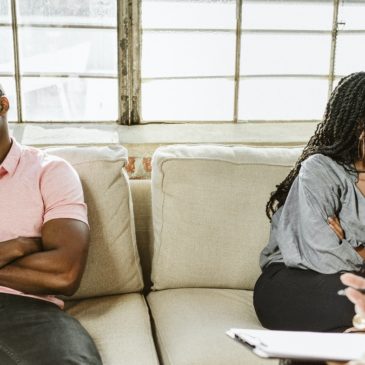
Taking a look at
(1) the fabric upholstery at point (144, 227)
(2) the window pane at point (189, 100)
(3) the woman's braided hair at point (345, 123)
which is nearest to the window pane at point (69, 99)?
(2) the window pane at point (189, 100)

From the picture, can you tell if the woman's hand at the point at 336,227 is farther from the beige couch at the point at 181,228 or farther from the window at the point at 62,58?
the window at the point at 62,58

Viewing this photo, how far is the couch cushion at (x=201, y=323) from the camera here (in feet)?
5.17

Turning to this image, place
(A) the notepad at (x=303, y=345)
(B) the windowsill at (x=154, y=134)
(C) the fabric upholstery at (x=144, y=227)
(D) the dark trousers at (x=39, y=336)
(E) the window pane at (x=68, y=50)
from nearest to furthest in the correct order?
1. (A) the notepad at (x=303, y=345)
2. (D) the dark trousers at (x=39, y=336)
3. (C) the fabric upholstery at (x=144, y=227)
4. (B) the windowsill at (x=154, y=134)
5. (E) the window pane at (x=68, y=50)

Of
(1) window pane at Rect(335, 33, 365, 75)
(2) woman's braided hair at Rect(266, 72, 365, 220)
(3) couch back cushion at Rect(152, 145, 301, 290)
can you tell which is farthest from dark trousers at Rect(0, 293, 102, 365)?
(1) window pane at Rect(335, 33, 365, 75)

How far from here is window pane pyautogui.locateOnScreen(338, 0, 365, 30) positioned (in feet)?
9.50

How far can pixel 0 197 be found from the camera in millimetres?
1726

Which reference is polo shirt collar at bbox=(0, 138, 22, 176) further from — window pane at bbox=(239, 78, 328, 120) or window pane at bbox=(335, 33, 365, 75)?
window pane at bbox=(335, 33, 365, 75)

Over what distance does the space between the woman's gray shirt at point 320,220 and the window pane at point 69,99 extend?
4.17 feet

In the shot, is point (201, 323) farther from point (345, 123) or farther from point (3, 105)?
point (3, 105)

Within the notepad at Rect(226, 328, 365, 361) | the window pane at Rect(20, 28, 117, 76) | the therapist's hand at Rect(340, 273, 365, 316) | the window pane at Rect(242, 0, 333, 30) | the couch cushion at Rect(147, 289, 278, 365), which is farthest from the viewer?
the window pane at Rect(242, 0, 333, 30)

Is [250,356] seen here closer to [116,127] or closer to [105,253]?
[105,253]

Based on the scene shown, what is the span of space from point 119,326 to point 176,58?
4.99 feet

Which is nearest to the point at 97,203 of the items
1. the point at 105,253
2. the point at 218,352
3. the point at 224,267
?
the point at 105,253

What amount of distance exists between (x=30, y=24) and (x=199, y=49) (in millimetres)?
810
